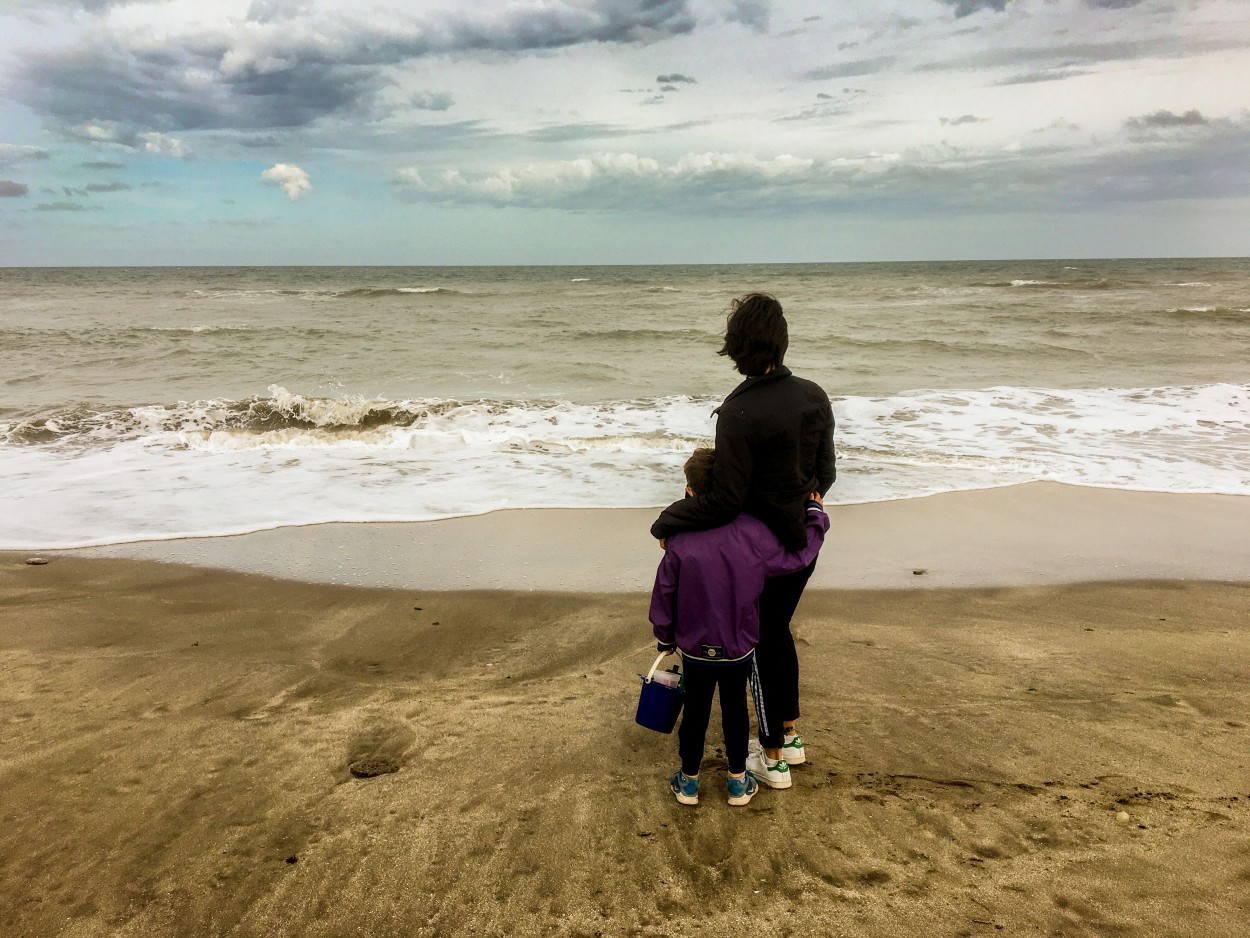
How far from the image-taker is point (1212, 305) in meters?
29.6

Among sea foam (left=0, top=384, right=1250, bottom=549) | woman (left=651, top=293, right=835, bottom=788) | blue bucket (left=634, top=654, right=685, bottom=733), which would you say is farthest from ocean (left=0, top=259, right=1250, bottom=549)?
woman (left=651, top=293, right=835, bottom=788)

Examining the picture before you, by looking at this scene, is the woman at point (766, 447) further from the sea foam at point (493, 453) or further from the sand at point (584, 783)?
the sea foam at point (493, 453)

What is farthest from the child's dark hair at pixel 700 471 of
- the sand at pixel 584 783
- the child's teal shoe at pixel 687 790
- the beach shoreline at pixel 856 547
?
the beach shoreline at pixel 856 547

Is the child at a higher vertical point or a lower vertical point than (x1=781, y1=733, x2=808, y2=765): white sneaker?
higher

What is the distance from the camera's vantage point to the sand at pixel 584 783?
7.85 feet

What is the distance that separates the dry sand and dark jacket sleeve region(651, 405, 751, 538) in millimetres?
1138

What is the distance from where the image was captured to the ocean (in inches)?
297

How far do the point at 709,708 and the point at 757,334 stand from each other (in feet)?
4.51

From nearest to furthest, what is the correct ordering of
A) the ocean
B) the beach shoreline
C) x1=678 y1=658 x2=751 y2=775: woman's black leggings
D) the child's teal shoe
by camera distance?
x1=678 y1=658 x2=751 y2=775: woman's black leggings < the child's teal shoe < the beach shoreline < the ocean

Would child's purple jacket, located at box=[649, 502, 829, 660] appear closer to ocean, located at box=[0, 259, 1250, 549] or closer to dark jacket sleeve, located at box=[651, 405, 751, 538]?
dark jacket sleeve, located at box=[651, 405, 751, 538]

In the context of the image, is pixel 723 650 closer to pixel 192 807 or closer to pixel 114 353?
pixel 192 807

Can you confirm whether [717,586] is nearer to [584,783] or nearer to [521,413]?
[584,783]

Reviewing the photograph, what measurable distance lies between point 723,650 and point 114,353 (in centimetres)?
2051

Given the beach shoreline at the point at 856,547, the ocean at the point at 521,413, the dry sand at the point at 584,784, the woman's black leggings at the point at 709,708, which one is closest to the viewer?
the dry sand at the point at 584,784
